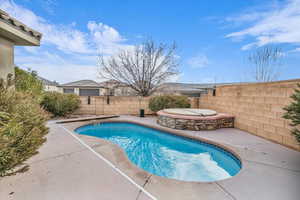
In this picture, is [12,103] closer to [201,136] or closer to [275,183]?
[275,183]

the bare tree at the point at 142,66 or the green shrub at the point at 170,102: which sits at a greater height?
the bare tree at the point at 142,66

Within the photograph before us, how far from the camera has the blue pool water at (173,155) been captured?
320cm

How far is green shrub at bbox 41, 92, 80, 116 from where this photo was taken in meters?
8.22

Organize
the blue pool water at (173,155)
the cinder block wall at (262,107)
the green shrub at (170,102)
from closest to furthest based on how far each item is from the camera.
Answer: the blue pool water at (173,155), the cinder block wall at (262,107), the green shrub at (170,102)

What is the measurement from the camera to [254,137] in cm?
504

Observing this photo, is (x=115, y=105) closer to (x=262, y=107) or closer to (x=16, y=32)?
(x=16, y=32)

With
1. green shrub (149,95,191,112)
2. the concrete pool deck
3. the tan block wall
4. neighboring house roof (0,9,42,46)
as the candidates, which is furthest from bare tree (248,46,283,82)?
the tan block wall

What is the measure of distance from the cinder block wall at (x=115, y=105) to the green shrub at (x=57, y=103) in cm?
110

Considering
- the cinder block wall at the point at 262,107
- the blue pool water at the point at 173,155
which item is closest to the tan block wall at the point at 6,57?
the blue pool water at the point at 173,155

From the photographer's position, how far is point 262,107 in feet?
16.4

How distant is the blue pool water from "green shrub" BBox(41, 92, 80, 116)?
2532mm

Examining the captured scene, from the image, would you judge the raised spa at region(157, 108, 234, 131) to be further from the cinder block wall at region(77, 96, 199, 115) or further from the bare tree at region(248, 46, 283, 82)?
the bare tree at region(248, 46, 283, 82)

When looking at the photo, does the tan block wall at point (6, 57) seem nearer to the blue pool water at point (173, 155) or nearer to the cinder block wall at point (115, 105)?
the blue pool water at point (173, 155)

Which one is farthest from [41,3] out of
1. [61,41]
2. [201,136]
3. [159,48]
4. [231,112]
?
[231,112]
